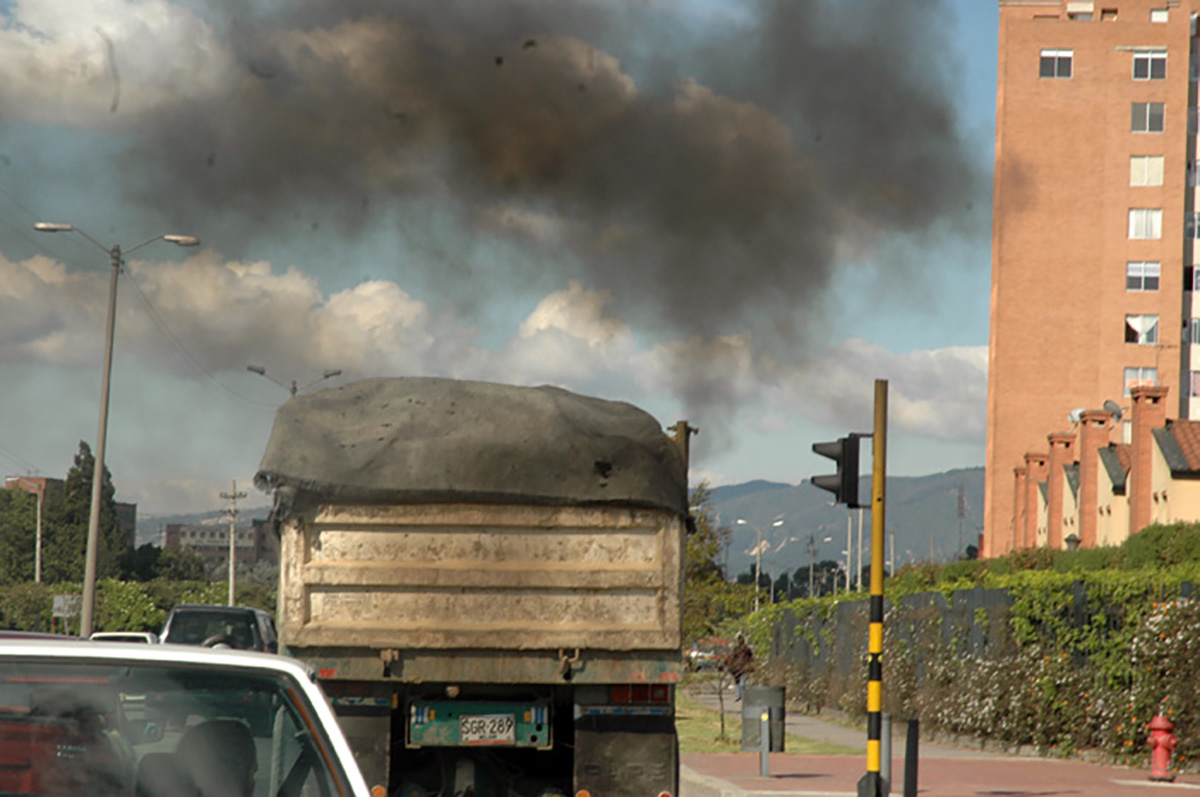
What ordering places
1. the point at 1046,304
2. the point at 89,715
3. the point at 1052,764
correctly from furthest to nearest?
the point at 1046,304 < the point at 1052,764 < the point at 89,715

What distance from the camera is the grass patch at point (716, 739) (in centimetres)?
2219

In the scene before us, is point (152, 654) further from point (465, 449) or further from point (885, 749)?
point (885, 749)

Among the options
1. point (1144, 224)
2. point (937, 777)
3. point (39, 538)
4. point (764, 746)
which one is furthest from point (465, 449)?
point (39, 538)

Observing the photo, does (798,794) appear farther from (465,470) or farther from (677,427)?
(465,470)

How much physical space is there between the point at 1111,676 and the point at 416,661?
1297 centimetres

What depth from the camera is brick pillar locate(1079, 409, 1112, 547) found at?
55878mm

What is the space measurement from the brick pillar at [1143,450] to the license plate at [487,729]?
4215 cm

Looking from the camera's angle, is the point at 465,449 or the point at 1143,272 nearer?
the point at 465,449

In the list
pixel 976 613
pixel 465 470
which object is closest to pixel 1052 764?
pixel 976 613

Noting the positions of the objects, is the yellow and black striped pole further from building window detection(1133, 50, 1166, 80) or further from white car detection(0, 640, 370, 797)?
building window detection(1133, 50, 1166, 80)

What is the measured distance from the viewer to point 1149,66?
77375 mm

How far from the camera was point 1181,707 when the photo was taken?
762 inches

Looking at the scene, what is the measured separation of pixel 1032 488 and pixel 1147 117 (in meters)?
20.1

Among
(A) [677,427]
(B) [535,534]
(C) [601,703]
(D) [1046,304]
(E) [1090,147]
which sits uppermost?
(E) [1090,147]
